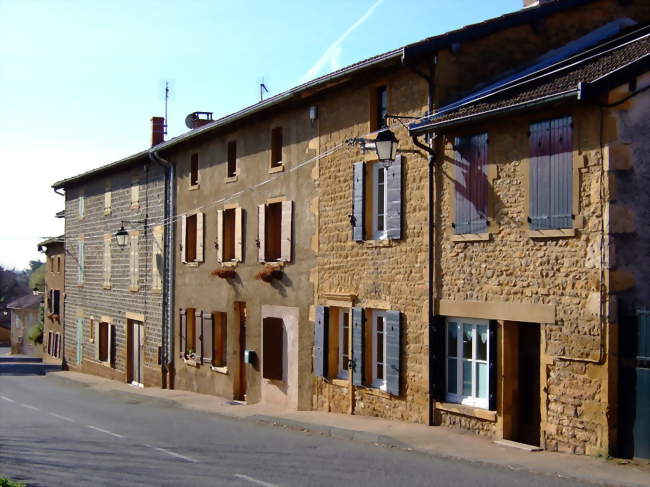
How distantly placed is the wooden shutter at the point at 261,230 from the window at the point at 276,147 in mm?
1047

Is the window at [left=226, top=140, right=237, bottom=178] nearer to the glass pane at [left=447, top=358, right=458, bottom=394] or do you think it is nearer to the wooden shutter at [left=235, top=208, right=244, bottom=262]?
the wooden shutter at [left=235, top=208, right=244, bottom=262]

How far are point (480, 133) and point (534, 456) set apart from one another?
4.78m

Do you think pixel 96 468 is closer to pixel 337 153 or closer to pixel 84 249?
pixel 337 153

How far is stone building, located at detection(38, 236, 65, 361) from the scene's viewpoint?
39.0m

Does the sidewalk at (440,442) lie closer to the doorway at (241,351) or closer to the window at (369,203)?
the doorway at (241,351)

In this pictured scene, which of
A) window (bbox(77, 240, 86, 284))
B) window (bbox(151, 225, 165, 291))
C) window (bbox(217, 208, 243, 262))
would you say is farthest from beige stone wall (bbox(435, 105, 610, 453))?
window (bbox(77, 240, 86, 284))

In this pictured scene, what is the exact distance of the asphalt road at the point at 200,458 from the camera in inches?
409

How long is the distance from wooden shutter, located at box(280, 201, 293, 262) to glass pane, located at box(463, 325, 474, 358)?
581 cm

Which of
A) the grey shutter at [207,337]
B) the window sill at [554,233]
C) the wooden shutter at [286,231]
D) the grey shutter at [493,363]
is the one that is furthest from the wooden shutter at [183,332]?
the window sill at [554,233]

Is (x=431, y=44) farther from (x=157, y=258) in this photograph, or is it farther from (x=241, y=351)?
(x=157, y=258)

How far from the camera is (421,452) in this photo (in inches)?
483

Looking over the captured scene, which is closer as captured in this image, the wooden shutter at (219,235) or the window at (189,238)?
the wooden shutter at (219,235)

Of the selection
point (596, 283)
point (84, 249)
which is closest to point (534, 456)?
point (596, 283)

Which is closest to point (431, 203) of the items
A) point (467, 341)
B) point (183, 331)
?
point (467, 341)
